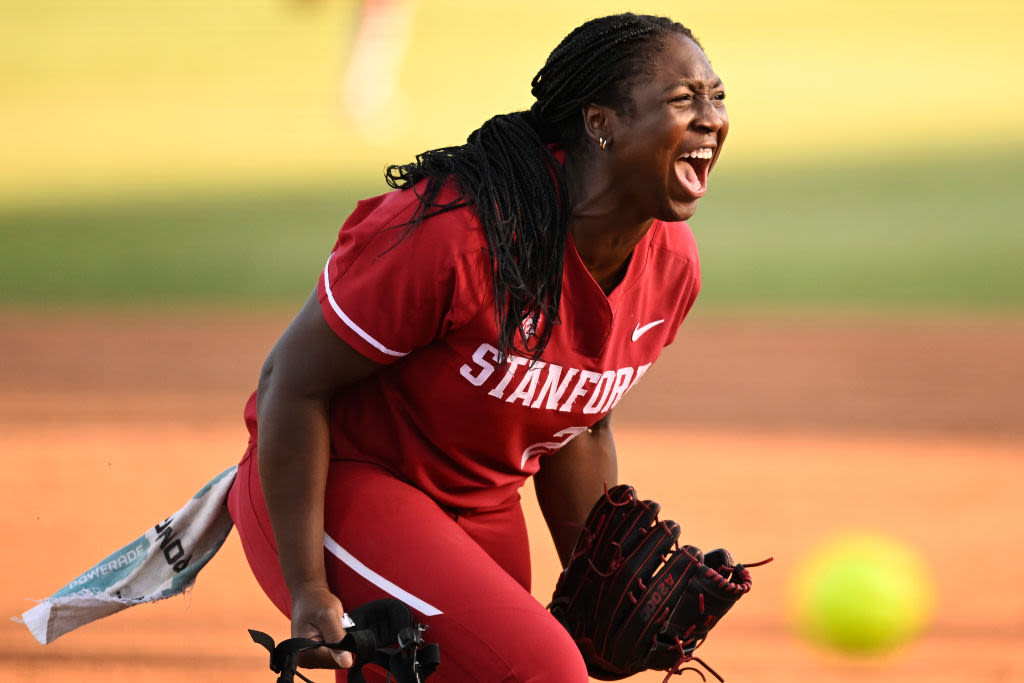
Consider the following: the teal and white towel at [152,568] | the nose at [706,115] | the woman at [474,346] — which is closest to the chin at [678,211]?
the woman at [474,346]

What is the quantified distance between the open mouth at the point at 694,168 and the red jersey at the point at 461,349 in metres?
0.17

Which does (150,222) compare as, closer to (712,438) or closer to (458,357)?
(712,438)

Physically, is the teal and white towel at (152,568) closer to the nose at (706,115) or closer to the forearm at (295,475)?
the forearm at (295,475)

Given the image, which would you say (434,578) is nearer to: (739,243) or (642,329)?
(642,329)

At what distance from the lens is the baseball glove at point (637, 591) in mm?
2352

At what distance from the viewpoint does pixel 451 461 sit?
7.57ft

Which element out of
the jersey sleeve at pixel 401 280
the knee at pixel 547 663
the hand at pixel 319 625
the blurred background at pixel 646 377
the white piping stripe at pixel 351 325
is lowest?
the hand at pixel 319 625

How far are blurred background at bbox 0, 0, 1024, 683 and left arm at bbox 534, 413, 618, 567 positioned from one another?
4.28ft

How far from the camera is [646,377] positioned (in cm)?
842

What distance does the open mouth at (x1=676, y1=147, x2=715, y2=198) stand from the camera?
2.22 metres

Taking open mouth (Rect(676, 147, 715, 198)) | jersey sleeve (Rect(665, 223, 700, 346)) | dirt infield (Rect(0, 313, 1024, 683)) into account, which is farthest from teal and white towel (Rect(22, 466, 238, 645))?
dirt infield (Rect(0, 313, 1024, 683))

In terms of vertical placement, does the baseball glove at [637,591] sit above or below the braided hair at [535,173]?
below

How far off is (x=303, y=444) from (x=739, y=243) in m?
10.7

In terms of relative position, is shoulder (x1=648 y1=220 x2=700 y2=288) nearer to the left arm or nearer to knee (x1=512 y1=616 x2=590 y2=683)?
the left arm
